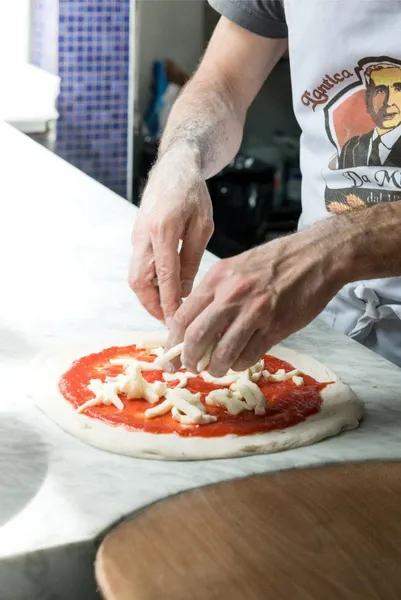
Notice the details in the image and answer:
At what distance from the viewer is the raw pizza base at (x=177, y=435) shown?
1.07 meters

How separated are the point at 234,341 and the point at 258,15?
33.0 inches

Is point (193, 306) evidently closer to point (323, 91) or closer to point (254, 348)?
point (254, 348)

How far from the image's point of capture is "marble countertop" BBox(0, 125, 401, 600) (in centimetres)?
89

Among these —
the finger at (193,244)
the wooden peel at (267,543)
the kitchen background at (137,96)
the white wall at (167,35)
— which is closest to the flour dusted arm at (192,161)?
the finger at (193,244)

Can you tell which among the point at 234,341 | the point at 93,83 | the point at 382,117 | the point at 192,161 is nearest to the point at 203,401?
the point at 234,341

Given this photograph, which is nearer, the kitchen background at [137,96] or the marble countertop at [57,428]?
the marble countertop at [57,428]

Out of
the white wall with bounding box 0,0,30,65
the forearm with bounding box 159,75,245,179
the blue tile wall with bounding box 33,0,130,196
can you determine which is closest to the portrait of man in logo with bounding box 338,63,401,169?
the forearm with bounding box 159,75,245,179

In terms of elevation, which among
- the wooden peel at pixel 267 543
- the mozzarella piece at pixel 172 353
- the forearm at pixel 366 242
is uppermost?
the forearm at pixel 366 242

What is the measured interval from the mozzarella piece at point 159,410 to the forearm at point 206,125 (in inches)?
18.4

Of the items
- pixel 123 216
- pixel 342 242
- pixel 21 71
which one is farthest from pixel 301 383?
pixel 21 71

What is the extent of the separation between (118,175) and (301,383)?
247 centimetres

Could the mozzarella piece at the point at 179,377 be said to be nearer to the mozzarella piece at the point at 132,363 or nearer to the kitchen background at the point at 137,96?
the mozzarella piece at the point at 132,363

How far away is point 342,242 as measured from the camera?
3.68 ft

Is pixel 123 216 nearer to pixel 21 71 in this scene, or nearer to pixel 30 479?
pixel 30 479
